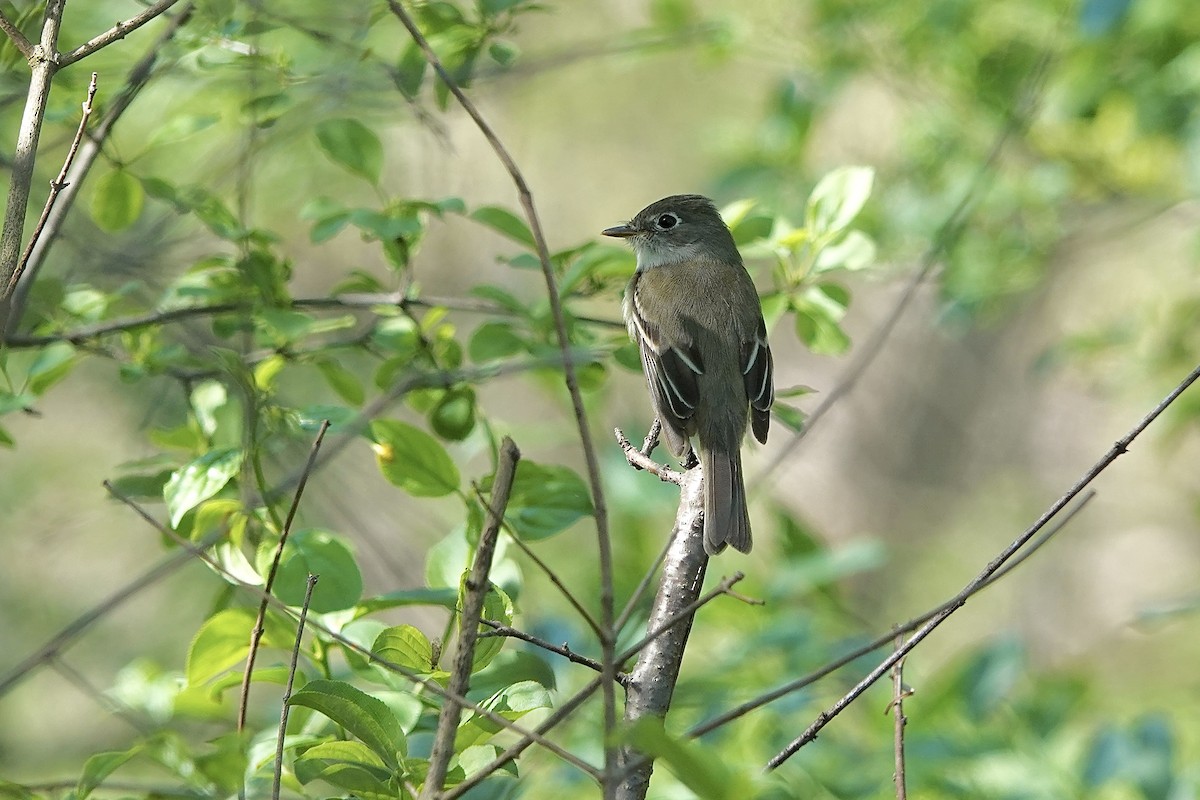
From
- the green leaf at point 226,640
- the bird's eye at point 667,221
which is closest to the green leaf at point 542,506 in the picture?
the green leaf at point 226,640

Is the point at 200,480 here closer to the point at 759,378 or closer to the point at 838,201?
the point at 838,201

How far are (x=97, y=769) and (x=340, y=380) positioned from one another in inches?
39.6

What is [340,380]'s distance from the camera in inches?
91.4

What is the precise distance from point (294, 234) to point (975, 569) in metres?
5.65

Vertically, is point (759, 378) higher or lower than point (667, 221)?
lower

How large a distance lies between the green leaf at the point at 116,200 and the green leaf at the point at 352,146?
0.39m

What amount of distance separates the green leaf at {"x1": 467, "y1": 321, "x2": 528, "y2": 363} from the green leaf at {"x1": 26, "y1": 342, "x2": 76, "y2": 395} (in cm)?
74

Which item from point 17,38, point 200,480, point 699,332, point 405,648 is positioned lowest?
point 405,648

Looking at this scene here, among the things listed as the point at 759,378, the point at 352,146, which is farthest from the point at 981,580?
the point at 759,378

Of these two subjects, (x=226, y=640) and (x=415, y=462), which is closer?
(x=226, y=640)

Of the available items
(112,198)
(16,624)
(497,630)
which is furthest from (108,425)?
(497,630)

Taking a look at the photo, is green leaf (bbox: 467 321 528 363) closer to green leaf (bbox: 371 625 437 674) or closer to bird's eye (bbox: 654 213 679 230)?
green leaf (bbox: 371 625 437 674)

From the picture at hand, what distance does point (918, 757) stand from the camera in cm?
247

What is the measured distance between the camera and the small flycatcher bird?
10.2 feet
